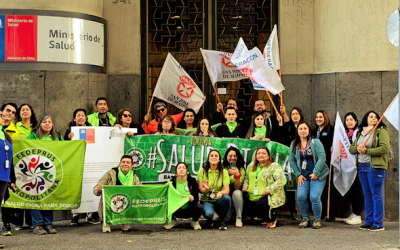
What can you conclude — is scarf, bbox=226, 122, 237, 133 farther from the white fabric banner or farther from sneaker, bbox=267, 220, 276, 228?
sneaker, bbox=267, 220, 276, 228

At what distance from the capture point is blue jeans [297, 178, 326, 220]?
38.2ft

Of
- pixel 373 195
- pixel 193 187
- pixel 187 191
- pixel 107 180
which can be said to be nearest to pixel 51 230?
pixel 107 180

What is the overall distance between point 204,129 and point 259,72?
1.57 metres

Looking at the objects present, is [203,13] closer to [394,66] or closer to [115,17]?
[115,17]

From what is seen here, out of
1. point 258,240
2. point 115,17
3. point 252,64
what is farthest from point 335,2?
point 258,240

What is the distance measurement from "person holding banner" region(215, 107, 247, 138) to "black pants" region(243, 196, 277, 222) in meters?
1.36

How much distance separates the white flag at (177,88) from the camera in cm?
1401

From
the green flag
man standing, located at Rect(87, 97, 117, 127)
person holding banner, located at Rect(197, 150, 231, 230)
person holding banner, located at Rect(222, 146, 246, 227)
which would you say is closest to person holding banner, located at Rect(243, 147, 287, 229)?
person holding banner, located at Rect(222, 146, 246, 227)

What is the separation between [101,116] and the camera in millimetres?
12781

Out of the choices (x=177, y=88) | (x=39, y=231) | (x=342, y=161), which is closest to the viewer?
(x=39, y=231)

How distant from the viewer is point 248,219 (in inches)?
496

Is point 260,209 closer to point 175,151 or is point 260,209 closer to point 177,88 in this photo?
point 175,151

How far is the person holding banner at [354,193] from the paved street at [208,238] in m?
0.46

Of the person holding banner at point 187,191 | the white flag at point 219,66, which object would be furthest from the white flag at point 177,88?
the person holding banner at point 187,191
